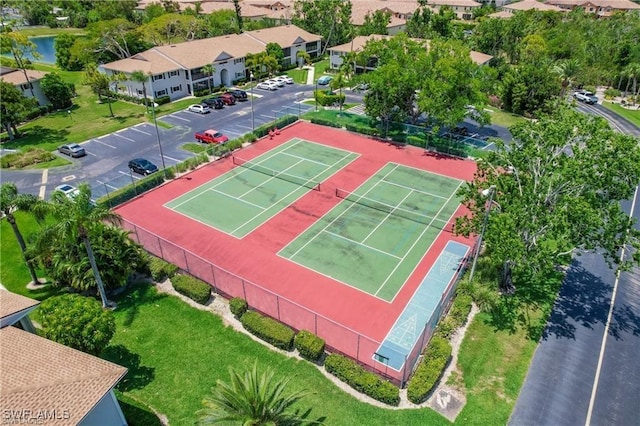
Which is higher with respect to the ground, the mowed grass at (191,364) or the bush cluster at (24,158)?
the bush cluster at (24,158)

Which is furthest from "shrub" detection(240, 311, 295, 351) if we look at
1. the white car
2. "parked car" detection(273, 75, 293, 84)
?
"parked car" detection(273, 75, 293, 84)

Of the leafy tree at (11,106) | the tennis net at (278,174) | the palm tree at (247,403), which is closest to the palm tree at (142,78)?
the leafy tree at (11,106)

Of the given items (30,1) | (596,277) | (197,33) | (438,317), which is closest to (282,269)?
(438,317)

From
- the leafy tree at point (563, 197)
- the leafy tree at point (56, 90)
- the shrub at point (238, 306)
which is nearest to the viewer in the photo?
the leafy tree at point (563, 197)

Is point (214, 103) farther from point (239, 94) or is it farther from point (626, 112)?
point (626, 112)

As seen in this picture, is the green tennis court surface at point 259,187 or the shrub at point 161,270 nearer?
the shrub at point 161,270

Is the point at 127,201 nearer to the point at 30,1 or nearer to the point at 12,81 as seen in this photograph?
the point at 12,81

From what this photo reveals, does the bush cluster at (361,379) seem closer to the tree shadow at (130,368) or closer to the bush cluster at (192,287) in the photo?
the bush cluster at (192,287)

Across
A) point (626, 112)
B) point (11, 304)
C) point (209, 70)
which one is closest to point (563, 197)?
point (11, 304)
